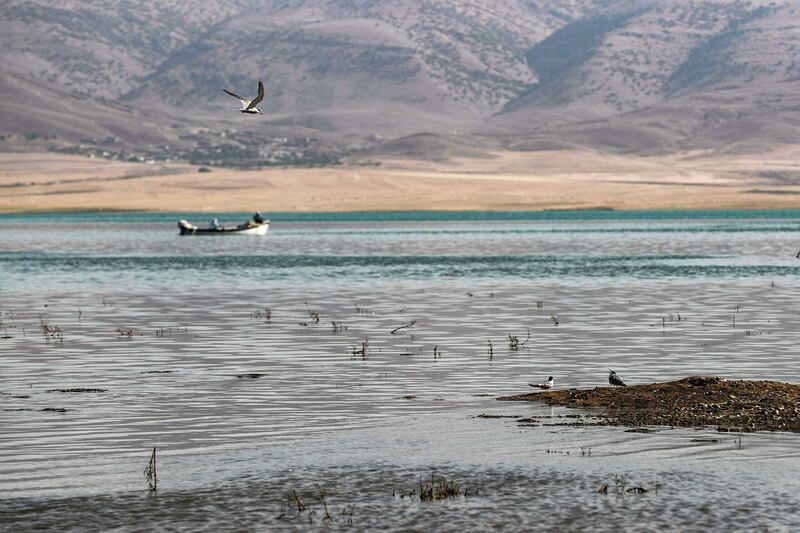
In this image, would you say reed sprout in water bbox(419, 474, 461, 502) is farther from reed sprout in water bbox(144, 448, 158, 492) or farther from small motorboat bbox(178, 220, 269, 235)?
small motorboat bbox(178, 220, 269, 235)

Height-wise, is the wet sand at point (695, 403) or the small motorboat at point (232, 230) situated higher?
the small motorboat at point (232, 230)

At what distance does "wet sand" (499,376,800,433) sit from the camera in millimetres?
25344

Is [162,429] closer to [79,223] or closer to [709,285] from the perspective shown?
[709,285]

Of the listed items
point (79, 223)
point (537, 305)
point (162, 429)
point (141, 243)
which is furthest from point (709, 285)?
point (79, 223)

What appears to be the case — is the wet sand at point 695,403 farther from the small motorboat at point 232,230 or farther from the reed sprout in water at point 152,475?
the small motorboat at point 232,230

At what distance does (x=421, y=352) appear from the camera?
37812 mm

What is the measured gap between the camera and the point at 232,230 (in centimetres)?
13175

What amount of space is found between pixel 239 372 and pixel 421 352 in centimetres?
574

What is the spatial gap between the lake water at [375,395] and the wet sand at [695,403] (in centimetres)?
68

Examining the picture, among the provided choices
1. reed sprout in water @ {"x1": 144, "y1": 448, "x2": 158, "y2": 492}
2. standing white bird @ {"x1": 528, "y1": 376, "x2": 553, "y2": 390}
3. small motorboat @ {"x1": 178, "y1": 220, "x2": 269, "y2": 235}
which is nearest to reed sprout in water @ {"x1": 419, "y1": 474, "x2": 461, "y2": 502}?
reed sprout in water @ {"x1": 144, "y1": 448, "x2": 158, "y2": 492}

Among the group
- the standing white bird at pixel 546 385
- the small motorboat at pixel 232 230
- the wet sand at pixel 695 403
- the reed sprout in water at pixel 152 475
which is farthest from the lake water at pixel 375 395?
the small motorboat at pixel 232 230

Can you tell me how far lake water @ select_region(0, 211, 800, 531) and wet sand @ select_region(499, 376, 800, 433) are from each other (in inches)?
26.8

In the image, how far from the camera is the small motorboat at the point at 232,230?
13050 cm

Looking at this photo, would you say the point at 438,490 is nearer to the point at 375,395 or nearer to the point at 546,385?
the point at 546,385
